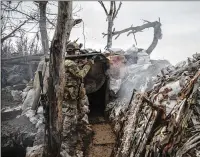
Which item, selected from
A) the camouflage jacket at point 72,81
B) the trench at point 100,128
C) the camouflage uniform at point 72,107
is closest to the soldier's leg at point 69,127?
the camouflage uniform at point 72,107

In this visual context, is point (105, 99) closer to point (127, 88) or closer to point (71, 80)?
point (127, 88)

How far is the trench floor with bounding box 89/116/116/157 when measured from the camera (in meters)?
5.92

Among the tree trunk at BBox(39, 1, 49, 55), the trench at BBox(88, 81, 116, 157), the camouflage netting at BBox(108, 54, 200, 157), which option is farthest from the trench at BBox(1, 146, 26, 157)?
the tree trunk at BBox(39, 1, 49, 55)

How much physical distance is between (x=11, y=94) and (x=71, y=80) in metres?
4.15

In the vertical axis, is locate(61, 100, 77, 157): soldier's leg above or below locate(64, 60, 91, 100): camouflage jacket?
below

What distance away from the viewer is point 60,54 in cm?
401

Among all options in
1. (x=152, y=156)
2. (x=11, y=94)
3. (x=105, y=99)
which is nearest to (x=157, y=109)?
(x=152, y=156)

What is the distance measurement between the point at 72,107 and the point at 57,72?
1993mm

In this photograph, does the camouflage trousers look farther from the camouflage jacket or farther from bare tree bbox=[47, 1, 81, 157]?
bare tree bbox=[47, 1, 81, 157]

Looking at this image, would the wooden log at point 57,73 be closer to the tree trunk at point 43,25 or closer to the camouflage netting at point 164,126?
the camouflage netting at point 164,126

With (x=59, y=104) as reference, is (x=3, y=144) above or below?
below

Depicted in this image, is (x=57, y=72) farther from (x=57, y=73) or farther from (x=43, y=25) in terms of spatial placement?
(x=43, y=25)

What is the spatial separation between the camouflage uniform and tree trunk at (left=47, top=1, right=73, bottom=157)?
1.18 meters

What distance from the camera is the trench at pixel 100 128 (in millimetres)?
6012
